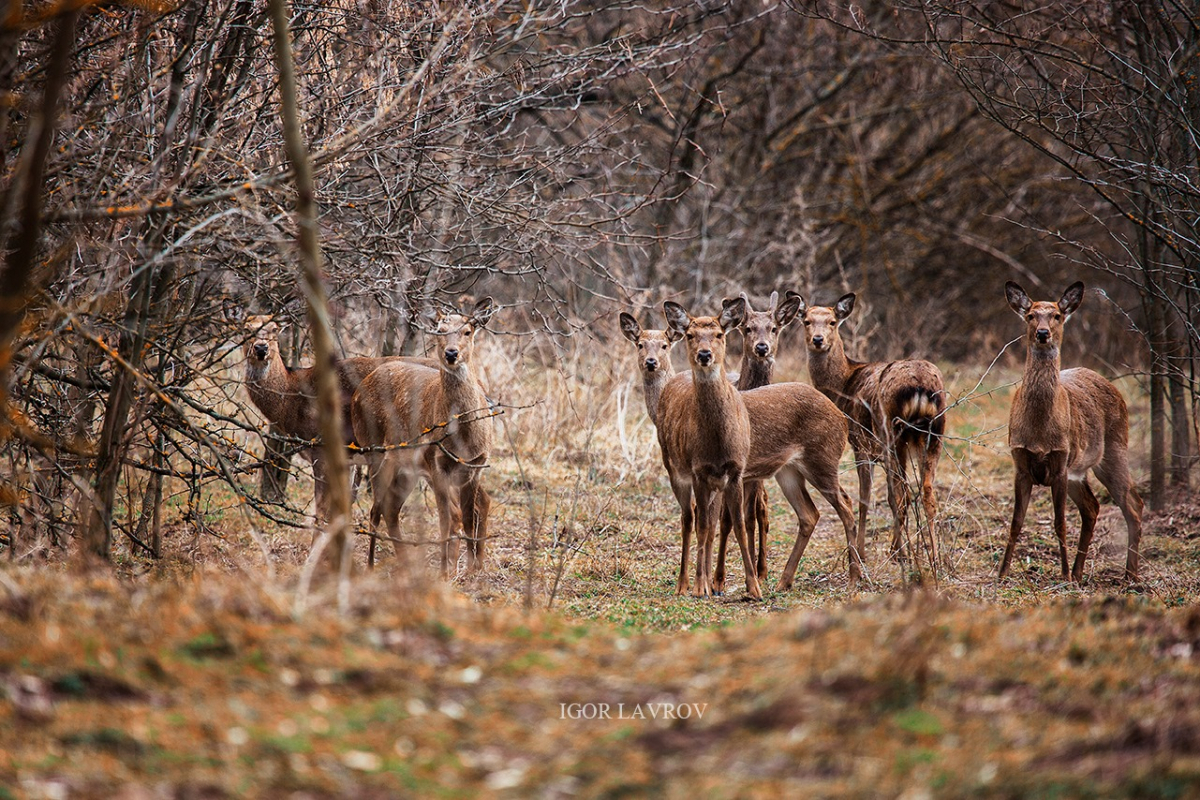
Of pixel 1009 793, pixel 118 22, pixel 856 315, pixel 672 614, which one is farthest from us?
pixel 856 315

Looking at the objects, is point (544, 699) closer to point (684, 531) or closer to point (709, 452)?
point (709, 452)

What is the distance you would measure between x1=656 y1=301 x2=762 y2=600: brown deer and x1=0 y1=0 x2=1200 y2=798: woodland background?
0.49 m

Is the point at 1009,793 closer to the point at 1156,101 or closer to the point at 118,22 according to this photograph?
the point at 118,22

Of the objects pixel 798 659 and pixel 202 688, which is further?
pixel 798 659

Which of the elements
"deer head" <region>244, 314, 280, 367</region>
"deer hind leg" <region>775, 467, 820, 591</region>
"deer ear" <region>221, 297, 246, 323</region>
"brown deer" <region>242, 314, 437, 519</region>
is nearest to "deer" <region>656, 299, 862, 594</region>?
"deer hind leg" <region>775, 467, 820, 591</region>

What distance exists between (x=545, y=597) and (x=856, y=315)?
13090mm

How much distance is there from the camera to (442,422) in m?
9.62

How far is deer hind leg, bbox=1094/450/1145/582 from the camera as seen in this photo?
10.1 m

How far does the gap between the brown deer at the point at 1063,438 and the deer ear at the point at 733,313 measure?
7.59 ft

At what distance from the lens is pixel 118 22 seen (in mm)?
7203

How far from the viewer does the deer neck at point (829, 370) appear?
37.7 ft

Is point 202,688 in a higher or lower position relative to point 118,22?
lower

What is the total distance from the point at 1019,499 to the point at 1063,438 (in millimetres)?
584

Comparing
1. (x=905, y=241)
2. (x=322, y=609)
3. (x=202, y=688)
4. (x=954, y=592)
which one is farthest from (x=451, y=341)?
(x=905, y=241)
